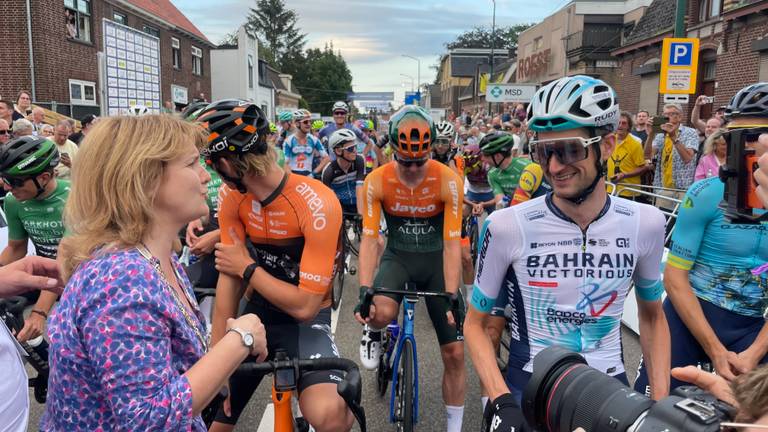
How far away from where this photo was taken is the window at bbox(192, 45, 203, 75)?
3618cm

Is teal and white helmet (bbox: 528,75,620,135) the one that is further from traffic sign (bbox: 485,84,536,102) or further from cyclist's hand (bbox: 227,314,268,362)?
traffic sign (bbox: 485,84,536,102)

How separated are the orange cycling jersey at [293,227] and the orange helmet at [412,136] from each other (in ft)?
3.88

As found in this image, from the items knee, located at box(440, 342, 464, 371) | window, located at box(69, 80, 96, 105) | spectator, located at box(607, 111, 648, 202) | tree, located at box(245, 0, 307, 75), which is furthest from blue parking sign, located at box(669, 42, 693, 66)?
tree, located at box(245, 0, 307, 75)

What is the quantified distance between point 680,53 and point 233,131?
877cm

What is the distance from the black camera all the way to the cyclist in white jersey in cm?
68

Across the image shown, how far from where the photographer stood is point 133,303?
1503 mm

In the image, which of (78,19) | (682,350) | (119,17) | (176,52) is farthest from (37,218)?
(176,52)

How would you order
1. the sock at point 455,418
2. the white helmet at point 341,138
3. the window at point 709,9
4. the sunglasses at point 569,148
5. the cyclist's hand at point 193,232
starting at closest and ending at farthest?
the sunglasses at point 569,148
the sock at point 455,418
the cyclist's hand at point 193,232
the white helmet at point 341,138
the window at point 709,9

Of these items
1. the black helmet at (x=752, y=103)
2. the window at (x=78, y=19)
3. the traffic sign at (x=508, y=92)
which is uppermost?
the window at (x=78, y=19)

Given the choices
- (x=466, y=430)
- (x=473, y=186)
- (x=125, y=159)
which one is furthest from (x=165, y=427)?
(x=473, y=186)

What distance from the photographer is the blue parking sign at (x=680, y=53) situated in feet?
30.2

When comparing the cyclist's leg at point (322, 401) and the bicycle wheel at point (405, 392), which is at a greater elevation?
the cyclist's leg at point (322, 401)

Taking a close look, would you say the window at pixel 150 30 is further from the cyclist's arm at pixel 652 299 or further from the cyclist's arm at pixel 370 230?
the cyclist's arm at pixel 652 299

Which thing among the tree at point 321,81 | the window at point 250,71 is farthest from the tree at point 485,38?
the window at point 250,71
